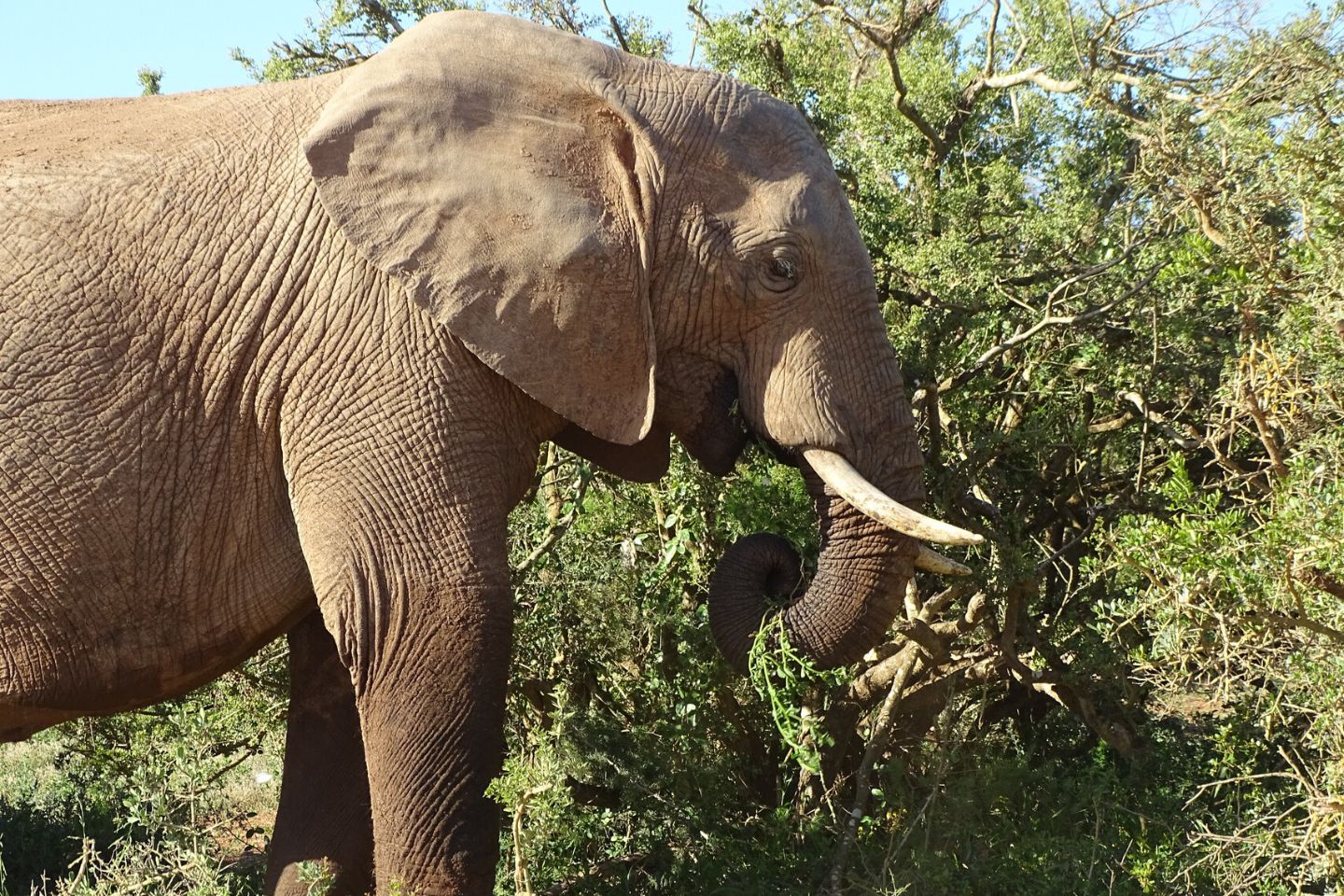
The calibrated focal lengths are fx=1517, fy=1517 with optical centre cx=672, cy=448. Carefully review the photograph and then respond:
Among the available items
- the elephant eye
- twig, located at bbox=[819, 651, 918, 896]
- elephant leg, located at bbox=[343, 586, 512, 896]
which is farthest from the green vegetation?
the elephant eye

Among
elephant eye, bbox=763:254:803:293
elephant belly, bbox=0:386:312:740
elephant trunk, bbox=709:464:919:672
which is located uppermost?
elephant eye, bbox=763:254:803:293

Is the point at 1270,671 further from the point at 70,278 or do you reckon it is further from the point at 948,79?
the point at 70,278

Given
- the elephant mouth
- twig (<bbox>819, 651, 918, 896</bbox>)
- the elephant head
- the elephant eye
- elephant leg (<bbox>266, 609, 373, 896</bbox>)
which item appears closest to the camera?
the elephant head

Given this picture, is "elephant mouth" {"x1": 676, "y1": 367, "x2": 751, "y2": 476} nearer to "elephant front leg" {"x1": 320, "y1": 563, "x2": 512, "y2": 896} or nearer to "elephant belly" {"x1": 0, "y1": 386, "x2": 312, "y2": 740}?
"elephant front leg" {"x1": 320, "y1": 563, "x2": 512, "y2": 896}

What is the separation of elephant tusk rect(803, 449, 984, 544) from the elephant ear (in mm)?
569

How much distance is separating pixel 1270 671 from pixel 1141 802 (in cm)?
122

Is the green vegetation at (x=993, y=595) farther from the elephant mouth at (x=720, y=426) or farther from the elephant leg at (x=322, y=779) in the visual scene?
the elephant mouth at (x=720, y=426)

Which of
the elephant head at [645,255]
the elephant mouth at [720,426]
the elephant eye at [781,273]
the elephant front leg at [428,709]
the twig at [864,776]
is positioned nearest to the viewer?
the elephant front leg at [428,709]

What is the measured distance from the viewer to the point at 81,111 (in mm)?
4930

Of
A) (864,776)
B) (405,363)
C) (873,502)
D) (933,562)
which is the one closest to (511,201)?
(405,363)

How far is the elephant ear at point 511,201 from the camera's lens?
4480mm

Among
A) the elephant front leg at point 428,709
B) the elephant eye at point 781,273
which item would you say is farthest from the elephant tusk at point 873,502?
the elephant front leg at point 428,709

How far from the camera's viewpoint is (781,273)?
4.70 meters

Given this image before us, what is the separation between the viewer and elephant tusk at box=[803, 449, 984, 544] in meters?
4.55
